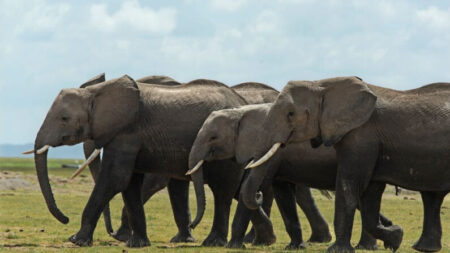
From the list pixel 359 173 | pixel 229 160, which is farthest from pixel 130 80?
pixel 359 173

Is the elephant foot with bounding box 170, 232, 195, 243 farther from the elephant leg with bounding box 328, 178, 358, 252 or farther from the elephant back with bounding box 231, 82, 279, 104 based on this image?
the elephant leg with bounding box 328, 178, 358, 252

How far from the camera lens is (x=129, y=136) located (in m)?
17.5

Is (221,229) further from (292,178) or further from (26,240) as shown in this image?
(26,240)

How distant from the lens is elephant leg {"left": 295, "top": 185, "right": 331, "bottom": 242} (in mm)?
19984

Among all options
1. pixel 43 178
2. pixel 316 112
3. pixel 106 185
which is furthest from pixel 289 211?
pixel 43 178

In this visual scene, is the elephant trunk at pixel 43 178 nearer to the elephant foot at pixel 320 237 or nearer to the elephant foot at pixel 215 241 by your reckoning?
the elephant foot at pixel 215 241

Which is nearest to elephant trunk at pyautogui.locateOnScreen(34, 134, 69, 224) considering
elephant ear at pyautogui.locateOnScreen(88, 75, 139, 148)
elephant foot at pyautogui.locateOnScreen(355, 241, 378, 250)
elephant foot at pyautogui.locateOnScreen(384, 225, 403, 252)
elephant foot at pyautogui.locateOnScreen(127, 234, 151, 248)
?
elephant ear at pyautogui.locateOnScreen(88, 75, 139, 148)

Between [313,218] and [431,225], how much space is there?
4017 millimetres

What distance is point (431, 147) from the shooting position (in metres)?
15.3

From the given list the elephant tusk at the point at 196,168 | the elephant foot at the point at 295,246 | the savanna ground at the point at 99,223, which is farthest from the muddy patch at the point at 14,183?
the elephant tusk at the point at 196,168

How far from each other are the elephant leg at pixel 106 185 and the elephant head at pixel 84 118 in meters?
0.35

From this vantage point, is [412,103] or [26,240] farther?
[26,240]

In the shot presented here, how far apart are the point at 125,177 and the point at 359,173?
14.2 feet

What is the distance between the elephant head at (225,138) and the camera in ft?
54.2
